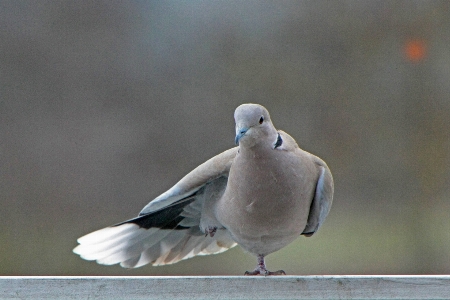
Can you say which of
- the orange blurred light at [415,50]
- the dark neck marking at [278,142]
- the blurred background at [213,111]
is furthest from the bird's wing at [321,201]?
the orange blurred light at [415,50]

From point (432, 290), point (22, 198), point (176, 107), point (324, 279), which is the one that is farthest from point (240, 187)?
point (22, 198)

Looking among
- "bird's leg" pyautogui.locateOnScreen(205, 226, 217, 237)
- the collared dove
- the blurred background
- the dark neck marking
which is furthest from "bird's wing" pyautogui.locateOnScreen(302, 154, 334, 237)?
the blurred background

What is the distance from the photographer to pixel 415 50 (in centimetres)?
299

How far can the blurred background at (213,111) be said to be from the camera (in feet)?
9.52

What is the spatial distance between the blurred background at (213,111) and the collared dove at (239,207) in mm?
876

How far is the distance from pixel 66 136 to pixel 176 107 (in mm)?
531

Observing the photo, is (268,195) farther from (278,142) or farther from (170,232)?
(170,232)

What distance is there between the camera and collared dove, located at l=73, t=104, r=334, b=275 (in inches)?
63.8

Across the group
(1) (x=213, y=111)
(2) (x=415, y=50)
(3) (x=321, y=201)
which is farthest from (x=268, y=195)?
(2) (x=415, y=50)

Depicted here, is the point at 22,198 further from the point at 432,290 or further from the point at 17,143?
the point at 432,290

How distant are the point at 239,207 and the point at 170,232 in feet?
1.34

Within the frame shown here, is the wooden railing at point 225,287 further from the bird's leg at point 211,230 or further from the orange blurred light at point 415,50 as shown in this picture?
the orange blurred light at point 415,50

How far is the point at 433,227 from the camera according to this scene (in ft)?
9.52

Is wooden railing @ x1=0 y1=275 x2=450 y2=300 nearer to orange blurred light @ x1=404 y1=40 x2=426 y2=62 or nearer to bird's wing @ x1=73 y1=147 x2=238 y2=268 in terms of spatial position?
bird's wing @ x1=73 y1=147 x2=238 y2=268
